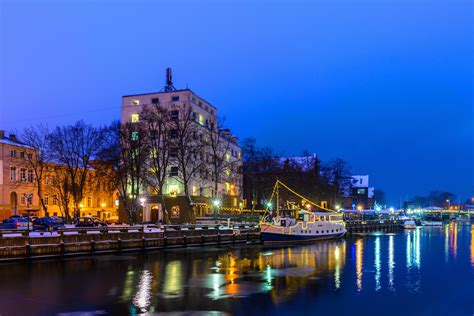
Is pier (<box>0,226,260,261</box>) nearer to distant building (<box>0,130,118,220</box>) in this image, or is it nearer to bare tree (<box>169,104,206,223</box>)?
bare tree (<box>169,104,206,223</box>)

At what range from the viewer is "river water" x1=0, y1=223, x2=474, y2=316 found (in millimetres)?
22062

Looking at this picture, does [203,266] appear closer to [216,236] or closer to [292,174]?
[216,236]

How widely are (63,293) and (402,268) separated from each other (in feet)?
83.8

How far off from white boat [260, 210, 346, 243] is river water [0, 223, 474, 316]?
54.5 feet

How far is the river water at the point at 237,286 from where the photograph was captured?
72.4 ft

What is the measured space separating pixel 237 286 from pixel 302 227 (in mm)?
39875

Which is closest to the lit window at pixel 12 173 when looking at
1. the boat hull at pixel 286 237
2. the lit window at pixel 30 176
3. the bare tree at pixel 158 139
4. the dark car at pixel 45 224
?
the lit window at pixel 30 176

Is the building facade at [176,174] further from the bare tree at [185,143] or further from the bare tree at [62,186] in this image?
the bare tree at [62,186]

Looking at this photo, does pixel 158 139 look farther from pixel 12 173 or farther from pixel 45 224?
pixel 12 173

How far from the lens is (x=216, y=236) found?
57.4 metres

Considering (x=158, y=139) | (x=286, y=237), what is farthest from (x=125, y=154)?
(x=286, y=237)

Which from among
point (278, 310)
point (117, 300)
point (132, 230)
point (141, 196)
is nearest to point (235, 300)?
point (278, 310)

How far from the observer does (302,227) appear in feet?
217

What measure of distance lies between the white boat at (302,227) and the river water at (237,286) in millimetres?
16597
